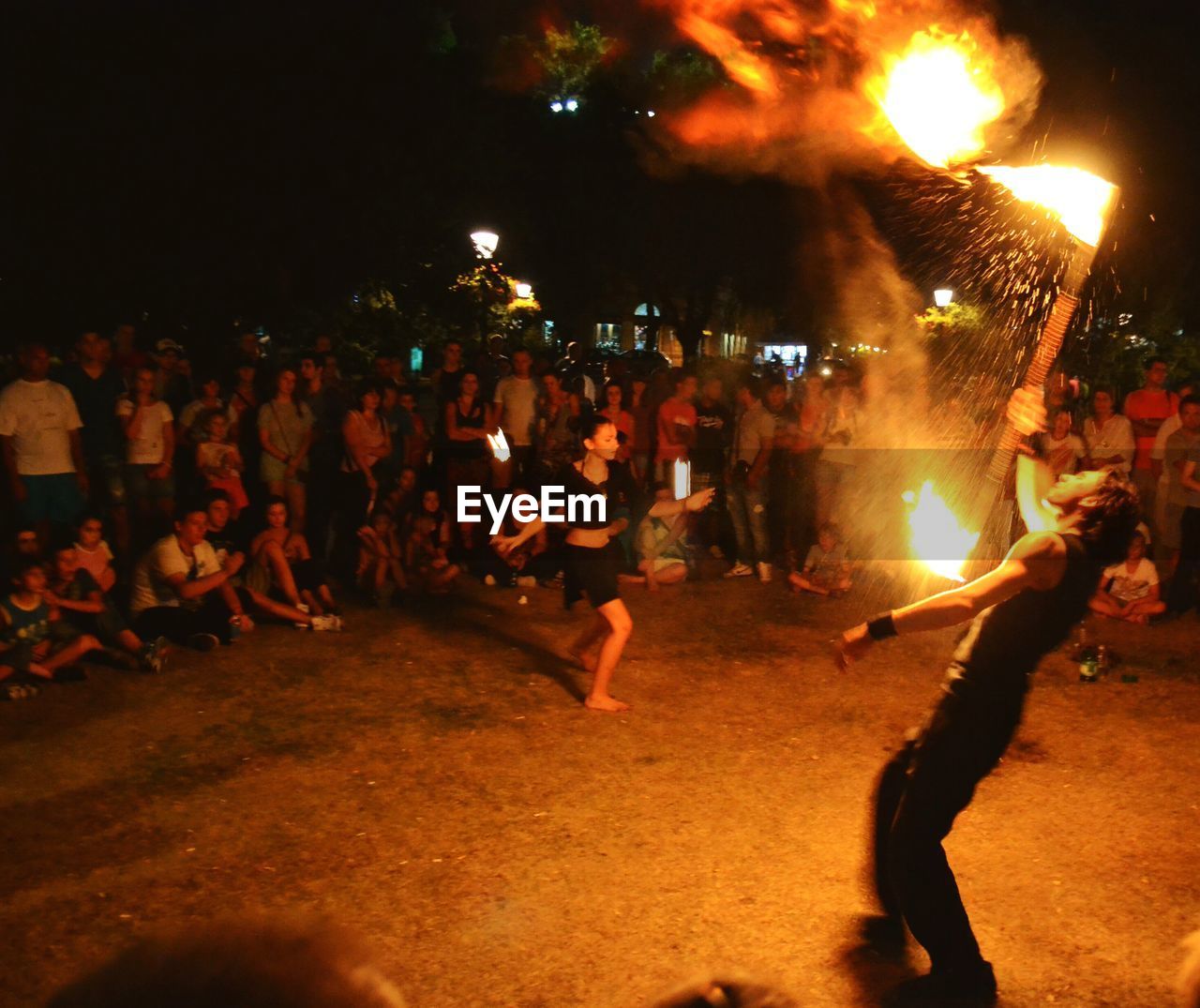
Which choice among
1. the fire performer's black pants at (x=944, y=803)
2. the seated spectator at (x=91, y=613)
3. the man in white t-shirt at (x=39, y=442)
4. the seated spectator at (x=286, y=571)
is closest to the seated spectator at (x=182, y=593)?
the seated spectator at (x=91, y=613)

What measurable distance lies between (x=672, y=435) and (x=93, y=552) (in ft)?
18.0

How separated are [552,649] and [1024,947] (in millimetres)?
4652

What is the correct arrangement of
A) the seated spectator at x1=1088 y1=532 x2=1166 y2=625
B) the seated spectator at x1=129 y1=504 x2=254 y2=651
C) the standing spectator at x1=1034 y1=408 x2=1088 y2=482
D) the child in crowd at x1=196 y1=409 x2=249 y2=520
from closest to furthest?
the seated spectator at x1=129 y1=504 x2=254 y2=651 < the child in crowd at x1=196 y1=409 x2=249 y2=520 < the seated spectator at x1=1088 y1=532 x2=1166 y2=625 < the standing spectator at x1=1034 y1=408 x2=1088 y2=482

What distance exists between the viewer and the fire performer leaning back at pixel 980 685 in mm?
3881

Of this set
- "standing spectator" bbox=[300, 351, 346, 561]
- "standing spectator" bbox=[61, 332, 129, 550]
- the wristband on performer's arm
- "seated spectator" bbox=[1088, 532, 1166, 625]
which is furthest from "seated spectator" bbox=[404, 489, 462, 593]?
the wristband on performer's arm

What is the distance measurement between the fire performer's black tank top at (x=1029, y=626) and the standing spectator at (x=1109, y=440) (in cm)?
710

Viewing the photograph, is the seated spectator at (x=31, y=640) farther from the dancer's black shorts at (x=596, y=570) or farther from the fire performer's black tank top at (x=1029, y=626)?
the fire performer's black tank top at (x=1029, y=626)

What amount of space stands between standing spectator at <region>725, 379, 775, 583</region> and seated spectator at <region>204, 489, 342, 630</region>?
13.6ft

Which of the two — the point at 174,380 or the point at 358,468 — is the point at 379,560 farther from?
the point at 174,380

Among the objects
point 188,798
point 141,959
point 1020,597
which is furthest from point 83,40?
point 141,959

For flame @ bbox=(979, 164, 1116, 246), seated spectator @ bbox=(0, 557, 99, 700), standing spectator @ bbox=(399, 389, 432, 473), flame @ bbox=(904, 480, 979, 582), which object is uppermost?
flame @ bbox=(979, 164, 1116, 246)

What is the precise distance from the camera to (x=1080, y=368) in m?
17.1

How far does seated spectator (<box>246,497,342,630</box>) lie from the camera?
29.8 feet

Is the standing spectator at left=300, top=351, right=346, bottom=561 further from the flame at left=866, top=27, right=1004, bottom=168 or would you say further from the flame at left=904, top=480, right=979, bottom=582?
the flame at left=866, top=27, right=1004, bottom=168
